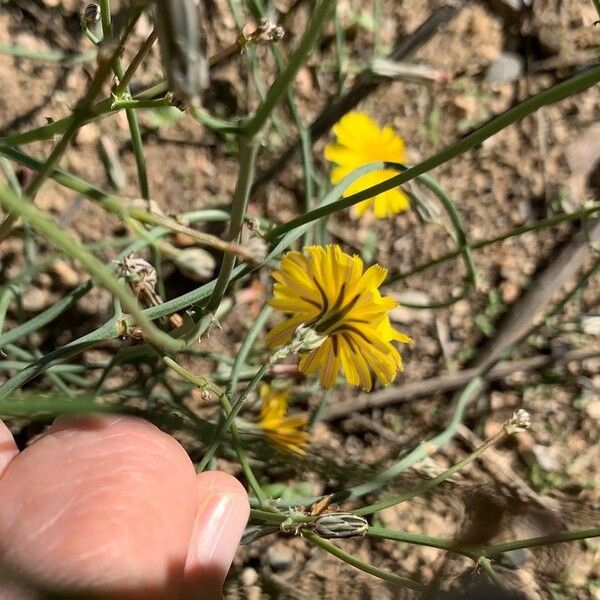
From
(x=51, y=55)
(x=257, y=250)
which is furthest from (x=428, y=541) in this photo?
(x=51, y=55)

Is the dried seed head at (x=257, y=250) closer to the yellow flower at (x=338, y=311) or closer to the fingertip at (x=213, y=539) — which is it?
the yellow flower at (x=338, y=311)

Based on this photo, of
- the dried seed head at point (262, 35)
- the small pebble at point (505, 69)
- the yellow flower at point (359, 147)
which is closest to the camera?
the dried seed head at point (262, 35)

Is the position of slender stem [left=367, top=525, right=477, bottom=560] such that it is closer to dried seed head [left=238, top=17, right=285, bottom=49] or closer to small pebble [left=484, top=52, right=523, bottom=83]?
dried seed head [left=238, top=17, right=285, bottom=49]

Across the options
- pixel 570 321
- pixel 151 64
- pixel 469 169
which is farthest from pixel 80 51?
pixel 570 321

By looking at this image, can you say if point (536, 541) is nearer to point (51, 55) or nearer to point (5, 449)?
point (5, 449)

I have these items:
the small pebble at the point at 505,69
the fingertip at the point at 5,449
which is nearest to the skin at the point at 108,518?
the fingertip at the point at 5,449

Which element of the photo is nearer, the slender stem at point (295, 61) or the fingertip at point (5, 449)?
the slender stem at point (295, 61)
